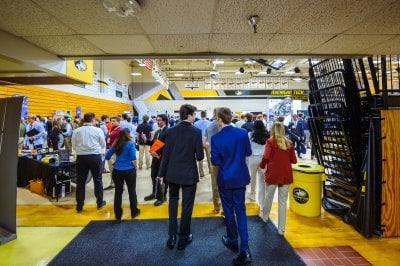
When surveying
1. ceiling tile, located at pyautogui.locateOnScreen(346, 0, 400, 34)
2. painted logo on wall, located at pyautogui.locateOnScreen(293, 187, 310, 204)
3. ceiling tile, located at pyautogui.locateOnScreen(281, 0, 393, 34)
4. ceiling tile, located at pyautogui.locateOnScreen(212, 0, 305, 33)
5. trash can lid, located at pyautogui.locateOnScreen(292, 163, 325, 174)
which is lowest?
painted logo on wall, located at pyautogui.locateOnScreen(293, 187, 310, 204)

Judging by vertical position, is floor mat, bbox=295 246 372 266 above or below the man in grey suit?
below

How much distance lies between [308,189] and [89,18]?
368cm

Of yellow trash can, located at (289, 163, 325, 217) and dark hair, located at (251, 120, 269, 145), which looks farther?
dark hair, located at (251, 120, 269, 145)

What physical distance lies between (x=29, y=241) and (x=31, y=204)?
1.68 metres

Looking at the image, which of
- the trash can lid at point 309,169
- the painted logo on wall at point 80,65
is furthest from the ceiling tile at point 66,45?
the trash can lid at point 309,169

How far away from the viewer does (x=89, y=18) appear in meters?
2.34

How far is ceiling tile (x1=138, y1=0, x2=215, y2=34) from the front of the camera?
2072 millimetres

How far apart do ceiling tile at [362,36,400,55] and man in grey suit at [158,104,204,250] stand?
2444mm

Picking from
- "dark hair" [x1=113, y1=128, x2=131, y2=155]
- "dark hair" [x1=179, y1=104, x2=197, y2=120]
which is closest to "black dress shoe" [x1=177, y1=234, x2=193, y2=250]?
"dark hair" [x1=179, y1=104, x2=197, y2=120]

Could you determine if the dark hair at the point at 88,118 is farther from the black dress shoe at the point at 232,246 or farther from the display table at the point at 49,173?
the black dress shoe at the point at 232,246

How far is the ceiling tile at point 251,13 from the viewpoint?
6.81ft

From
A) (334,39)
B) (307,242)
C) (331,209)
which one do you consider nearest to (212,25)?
(334,39)

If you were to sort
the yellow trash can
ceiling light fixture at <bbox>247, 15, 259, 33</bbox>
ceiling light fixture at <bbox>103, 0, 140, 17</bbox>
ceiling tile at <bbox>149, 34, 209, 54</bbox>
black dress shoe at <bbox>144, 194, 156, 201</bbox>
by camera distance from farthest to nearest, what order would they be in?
black dress shoe at <bbox>144, 194, 156, 201</bbox> < the yellow trash can < ceiling tile at <bbox>149, 34, 209, 54</bbox> < ceiling light fixture at <bbox>247, 15, 259, 33</bbox> < ceiling light fixture at <bbox>103, 0, 140, 17</bbox>

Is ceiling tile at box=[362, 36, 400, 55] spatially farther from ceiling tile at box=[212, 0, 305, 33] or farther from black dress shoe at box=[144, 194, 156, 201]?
black dress shoe at box=[144, 194, 156, 201]
